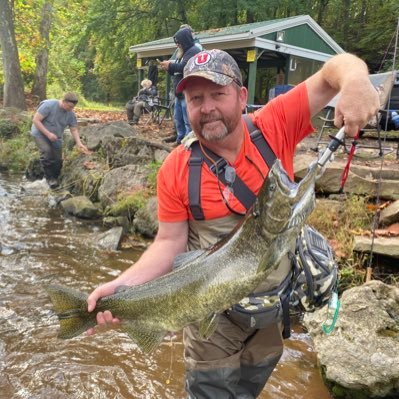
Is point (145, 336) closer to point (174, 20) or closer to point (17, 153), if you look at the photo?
point (17, 153)

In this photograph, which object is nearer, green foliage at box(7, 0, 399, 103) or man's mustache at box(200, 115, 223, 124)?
man's mustache at box(200, 115, 223, 124)

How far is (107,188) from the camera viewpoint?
10.6 metres

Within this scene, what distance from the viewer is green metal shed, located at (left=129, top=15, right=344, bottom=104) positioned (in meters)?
14.8

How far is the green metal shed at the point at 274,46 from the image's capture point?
14797 mm

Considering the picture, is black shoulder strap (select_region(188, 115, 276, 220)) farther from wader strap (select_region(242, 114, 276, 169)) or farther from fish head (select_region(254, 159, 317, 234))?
fish head (select_region(254, 159, 317, 234))

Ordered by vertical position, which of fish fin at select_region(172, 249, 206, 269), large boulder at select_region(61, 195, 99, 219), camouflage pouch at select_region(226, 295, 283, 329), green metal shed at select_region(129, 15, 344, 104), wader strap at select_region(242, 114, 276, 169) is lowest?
large boulder at select_region(61, 195, 99, 219)

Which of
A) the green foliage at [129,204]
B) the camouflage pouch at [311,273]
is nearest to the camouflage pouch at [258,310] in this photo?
the camouflage pouch at [311,273]

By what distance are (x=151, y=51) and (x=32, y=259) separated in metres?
14.4

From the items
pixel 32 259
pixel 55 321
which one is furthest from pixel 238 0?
pixel 55 321

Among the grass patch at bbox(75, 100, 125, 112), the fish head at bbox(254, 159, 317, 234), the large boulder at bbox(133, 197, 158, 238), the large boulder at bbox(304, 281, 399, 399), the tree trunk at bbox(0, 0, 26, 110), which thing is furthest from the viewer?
the grass patch at bbox(75, 100, 125, 112)

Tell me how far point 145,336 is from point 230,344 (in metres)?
0.60

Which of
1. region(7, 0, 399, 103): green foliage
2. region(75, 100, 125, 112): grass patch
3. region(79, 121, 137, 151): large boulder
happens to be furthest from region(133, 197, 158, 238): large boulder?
region(75, 100, 125, 112): grass patch

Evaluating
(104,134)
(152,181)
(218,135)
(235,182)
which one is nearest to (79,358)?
(235,182)

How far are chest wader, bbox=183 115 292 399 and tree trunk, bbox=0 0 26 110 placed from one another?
2045 centimetres
